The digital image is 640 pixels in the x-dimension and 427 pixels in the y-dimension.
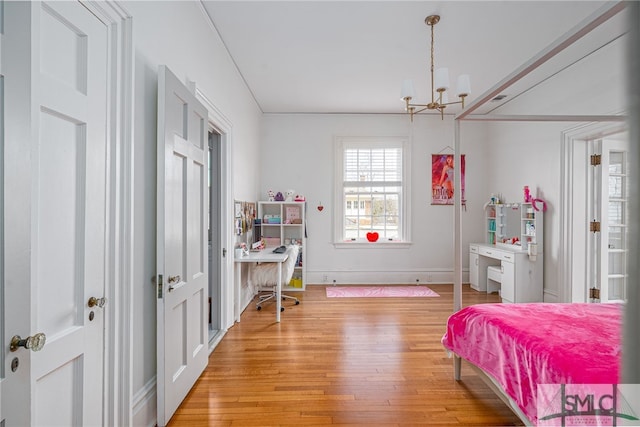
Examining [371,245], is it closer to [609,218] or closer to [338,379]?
[609,218]

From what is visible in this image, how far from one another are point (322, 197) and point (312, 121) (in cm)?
132

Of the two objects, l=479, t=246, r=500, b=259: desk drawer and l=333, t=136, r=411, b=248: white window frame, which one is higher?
l=333, t=136, r=411, b=248: white window frame

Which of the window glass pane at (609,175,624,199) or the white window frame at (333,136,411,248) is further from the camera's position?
the white window frame at (333,136,411,248)

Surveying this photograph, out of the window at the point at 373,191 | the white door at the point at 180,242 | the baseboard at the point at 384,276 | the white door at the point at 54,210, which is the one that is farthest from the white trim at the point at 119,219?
the window at the point at 373,191

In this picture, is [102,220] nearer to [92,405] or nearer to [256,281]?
[92,405]

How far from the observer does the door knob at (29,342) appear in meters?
1.05

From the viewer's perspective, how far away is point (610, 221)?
12.3 ft

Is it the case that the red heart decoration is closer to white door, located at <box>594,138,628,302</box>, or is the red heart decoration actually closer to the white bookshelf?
the white bookshelf

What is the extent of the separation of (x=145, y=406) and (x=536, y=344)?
2153 millimetres

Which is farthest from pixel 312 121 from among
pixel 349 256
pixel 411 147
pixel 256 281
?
pixel 256 281

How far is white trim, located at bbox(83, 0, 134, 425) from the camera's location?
1603 millimetres

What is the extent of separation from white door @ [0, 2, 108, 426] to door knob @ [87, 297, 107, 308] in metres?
0.01

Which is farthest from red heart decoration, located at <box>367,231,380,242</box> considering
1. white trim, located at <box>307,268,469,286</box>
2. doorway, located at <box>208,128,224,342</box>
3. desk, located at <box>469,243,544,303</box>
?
doorway, located at <box>208,128,224,342</box>

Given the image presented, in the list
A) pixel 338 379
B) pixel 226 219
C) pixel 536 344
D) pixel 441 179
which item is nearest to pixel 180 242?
pixel 226 219
